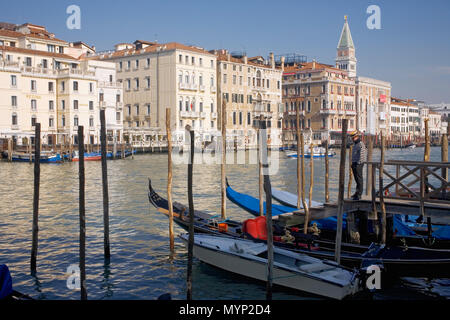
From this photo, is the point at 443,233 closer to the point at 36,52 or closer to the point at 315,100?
the point at 36,52

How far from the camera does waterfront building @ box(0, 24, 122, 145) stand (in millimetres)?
29953

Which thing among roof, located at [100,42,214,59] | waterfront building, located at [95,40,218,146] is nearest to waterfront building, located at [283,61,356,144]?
waterfront building, located at [95,40,218,146]

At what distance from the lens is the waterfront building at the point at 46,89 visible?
30.0 metres

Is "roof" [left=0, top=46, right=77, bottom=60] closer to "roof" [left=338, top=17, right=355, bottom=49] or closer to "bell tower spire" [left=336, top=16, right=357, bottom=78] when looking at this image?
"bell tower spire" [left=336, top=16, right=357, bottom=78]

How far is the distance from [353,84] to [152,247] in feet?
152

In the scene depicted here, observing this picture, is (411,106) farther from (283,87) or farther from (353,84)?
(283,87)

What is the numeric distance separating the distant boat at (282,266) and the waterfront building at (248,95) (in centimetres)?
3277


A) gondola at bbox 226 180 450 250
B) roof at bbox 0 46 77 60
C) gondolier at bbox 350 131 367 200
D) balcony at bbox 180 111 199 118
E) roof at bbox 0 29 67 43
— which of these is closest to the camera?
gondola at bbox 226 180 450 250

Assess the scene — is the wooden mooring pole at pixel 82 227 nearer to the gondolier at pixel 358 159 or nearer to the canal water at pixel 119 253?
the canal water at pixel 119 253

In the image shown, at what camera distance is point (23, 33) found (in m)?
35.6

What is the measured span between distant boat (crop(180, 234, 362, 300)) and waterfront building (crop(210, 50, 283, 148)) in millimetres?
32770

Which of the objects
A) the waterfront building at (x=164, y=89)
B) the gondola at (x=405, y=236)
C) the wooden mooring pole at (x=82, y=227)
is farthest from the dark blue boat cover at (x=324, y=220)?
the waterfront building at (x=164, y=89)

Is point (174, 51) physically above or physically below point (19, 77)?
above
